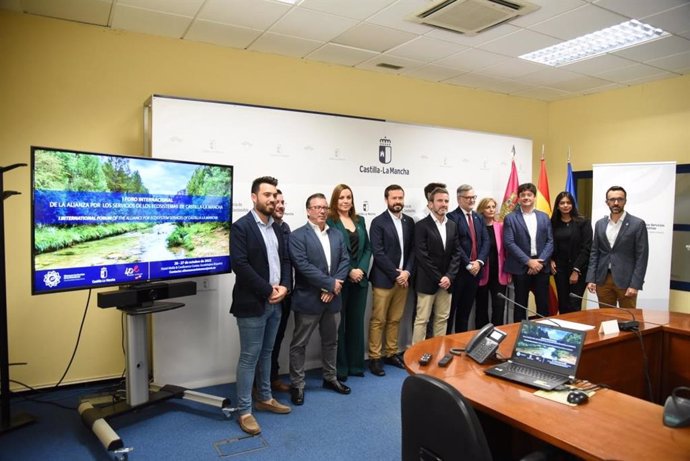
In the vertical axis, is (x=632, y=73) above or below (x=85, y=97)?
above

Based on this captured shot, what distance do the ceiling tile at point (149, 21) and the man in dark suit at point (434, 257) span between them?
2578 mm

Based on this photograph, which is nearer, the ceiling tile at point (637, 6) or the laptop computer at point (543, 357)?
the laptop computer at point (543, 357)

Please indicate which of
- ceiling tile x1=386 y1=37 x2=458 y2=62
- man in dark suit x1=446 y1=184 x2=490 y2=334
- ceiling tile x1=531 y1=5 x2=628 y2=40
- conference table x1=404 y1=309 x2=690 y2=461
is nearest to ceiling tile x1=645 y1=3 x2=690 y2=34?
ceiling tile x1=531 y1=5 x2=628 y2=40

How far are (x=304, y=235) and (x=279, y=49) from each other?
6.15 feet

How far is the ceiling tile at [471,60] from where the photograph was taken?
4.50 m

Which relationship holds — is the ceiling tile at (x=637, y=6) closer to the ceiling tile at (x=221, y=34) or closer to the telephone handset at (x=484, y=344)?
the telephone handset at (x=484, y=344)

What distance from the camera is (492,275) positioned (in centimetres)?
499

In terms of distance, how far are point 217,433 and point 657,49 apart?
4.95m

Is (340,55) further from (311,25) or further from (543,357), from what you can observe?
(543,357)

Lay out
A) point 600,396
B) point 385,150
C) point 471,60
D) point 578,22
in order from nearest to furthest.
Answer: point 600,396 < point 578,22 < point 471,60 < point 385,150

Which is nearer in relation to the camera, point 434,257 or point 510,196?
point 434,257

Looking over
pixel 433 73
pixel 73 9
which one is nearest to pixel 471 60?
pixel 433 73

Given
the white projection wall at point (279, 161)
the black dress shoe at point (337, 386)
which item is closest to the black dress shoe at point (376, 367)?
the black dress shoe at point (337, 386)

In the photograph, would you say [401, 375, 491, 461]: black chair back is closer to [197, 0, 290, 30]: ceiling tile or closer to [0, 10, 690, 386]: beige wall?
[197, 0, 290, 30]: ceiling tile
